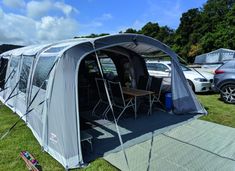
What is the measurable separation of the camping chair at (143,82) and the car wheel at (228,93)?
8.61 ft

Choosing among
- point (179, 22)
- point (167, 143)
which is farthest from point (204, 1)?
point (167, 143)

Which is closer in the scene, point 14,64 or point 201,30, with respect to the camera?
point 14,64

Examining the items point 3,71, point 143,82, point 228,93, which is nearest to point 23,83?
point 3,71

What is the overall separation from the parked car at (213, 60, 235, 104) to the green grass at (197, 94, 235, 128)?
29cm

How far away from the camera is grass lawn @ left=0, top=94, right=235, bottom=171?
3592 mm

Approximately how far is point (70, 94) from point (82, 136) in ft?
2.70

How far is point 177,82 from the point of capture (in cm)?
625

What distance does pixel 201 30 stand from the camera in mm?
36281

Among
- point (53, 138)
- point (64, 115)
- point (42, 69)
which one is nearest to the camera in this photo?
point (64, 115)

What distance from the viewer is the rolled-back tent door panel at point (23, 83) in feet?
18.6

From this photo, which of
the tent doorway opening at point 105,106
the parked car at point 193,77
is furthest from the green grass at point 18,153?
the parked car at point 193,77

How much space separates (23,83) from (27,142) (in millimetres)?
2064

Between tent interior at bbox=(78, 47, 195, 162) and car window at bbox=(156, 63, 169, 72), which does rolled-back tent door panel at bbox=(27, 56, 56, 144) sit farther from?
car window at bbox=(156, 63, 169, 72)

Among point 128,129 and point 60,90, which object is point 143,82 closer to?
point 128,129
